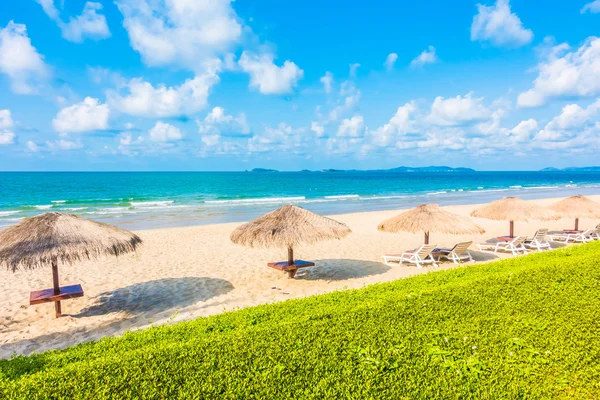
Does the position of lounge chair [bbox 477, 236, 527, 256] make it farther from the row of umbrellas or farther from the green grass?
the green grass

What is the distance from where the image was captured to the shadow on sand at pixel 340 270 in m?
10.2

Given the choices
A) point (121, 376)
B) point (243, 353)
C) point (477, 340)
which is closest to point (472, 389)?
point (477, 340)

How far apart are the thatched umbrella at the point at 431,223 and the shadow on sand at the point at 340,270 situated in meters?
1.23

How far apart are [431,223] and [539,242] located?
491cm

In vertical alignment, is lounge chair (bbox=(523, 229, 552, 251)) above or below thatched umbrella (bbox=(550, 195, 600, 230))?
below

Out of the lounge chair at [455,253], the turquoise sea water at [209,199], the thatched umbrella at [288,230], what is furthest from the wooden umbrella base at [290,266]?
the turquoise sea water at [209,199]

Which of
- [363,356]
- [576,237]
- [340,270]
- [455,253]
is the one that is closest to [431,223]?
[455,253]

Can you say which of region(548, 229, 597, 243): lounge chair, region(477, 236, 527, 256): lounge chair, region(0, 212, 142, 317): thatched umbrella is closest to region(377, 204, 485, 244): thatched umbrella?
region(477, 236, 527, 256): lounge chair

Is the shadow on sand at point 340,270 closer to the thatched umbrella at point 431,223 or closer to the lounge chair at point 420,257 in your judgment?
the lounge chair at point 420,257

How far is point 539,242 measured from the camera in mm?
13164

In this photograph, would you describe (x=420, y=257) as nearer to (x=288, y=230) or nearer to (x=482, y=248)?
(x=482, y=248)

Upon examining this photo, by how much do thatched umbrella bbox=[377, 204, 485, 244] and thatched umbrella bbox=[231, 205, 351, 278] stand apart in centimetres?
226

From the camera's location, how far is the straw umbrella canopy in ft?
30.0

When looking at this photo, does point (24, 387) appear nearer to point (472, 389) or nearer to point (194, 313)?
point (472, 389)
